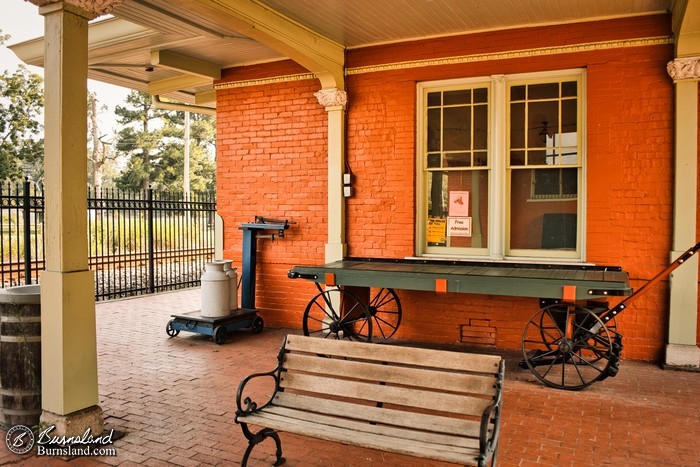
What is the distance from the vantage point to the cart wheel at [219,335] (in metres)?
7.71

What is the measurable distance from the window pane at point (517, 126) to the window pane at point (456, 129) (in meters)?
0.57

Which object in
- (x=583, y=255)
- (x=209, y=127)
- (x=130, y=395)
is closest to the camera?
(x=130, y=395)

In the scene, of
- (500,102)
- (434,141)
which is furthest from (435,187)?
(500,102)

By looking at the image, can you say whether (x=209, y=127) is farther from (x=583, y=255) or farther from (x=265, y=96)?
(x=583, y=255)

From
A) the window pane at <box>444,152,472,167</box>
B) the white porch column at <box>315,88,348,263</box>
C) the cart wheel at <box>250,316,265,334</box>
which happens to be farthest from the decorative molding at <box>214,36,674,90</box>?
the cart wheel at <box>250,316,265,334</box>

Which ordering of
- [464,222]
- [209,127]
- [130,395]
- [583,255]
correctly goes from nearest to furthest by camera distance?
1. [130,395]
2. [583,255]
3. [464,222]
4. [209,127]

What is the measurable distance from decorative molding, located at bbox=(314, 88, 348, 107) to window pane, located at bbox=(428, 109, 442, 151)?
49.8 inches

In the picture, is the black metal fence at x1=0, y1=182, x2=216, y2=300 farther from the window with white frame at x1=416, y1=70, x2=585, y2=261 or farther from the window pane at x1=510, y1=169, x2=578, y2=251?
the window pane at x1=510, y1=169, x2=578, y2=251

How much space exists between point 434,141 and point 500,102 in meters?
1.05

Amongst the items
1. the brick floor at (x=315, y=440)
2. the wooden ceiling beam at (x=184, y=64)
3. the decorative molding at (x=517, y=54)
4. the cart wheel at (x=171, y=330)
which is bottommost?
the brick floor at (x=315, y=440)

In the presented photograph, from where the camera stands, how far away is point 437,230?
26.0 feet

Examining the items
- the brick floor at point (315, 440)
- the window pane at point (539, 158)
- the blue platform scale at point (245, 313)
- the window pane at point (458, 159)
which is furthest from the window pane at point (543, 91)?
the blue platform scale at point (245, 313)

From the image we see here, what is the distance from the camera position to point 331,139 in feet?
26.8

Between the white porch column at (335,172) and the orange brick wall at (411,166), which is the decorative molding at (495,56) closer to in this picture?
the orange brick wall at (411,166)
